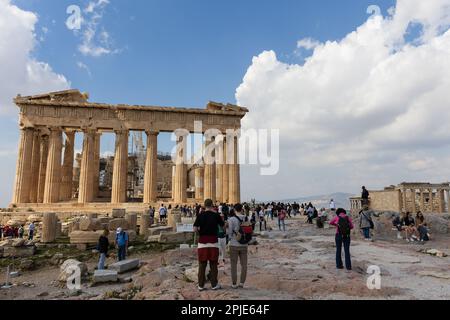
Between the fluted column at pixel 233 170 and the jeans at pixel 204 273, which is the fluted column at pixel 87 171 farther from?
the jeans at pixel 204 273

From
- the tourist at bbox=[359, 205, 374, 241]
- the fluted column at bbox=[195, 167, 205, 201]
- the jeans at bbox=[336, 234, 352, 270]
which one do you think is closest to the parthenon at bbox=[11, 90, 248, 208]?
the fluted column at bbox=[195, 167, 205, 201]

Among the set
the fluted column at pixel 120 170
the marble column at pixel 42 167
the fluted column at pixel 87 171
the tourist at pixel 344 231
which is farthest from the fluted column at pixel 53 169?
the tourist at pixel 344 231

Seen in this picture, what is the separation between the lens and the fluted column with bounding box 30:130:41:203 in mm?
33406

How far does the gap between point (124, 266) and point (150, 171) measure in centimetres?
2458

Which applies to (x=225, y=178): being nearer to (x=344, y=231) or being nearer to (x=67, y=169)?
(x=67, y=169)

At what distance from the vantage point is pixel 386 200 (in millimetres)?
35625

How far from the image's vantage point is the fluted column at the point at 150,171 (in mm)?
34281

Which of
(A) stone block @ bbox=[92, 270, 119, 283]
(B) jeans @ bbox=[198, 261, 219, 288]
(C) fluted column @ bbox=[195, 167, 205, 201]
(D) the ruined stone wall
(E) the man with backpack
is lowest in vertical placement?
(A) stone block @ bbox=[92, 270, 119, 283]

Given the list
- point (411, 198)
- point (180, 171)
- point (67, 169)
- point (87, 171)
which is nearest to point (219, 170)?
point (180, 171)

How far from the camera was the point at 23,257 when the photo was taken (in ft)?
48.0

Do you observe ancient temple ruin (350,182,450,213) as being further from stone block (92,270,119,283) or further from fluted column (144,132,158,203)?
stone block (92,270,119,283)

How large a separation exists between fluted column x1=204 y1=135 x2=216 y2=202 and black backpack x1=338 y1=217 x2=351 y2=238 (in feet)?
91.6
